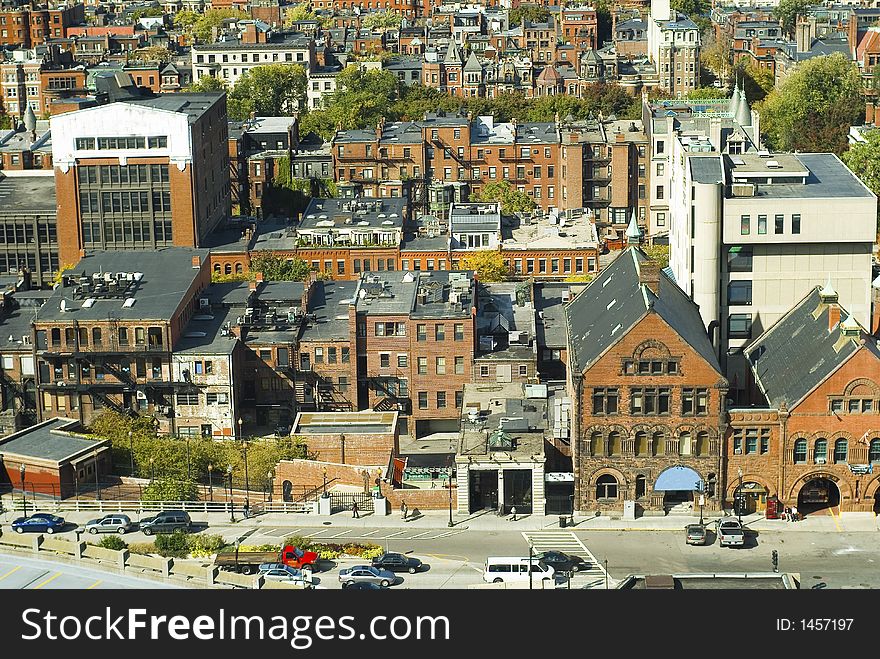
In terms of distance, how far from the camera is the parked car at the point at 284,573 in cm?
11344

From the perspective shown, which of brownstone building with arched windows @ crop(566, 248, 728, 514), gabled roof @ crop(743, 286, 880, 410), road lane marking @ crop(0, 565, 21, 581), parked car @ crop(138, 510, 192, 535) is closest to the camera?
road lane marking @ crop(0, 565, 21, 581)

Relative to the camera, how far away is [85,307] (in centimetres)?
14862

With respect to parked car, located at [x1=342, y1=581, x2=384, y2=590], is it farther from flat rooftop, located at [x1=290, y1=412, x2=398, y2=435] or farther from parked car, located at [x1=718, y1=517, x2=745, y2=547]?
flat rooftop, located at [x1=290, y1=412, x2=398, y2=435]

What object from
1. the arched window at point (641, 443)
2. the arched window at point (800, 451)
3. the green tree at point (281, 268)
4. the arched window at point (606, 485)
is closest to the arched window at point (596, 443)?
the arched window at point (606, 485)

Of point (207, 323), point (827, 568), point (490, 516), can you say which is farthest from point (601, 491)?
point (207, 323)

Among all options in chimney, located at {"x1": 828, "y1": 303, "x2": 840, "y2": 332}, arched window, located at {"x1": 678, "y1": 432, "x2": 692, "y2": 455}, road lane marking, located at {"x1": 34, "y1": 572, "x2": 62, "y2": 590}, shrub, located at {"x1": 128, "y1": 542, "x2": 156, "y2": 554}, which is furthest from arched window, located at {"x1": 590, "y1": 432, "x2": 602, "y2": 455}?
road lane marking, located at {"x1": 34, "y1": 572, "x2": 62, "y2": 590}

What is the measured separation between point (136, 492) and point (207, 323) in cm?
2386

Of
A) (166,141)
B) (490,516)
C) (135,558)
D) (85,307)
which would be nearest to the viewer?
(135,558)

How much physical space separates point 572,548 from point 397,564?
12.8m

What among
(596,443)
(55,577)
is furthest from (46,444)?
(596,443)

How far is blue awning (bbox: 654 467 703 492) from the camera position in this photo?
127000 mm

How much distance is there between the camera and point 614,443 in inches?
5002

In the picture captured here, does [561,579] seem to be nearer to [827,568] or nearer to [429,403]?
[827,568]

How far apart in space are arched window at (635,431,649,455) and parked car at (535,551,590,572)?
37.6 feet
